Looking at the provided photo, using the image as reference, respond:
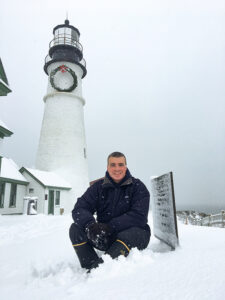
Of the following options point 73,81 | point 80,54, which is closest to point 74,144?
point 73,81

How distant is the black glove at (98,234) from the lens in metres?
2.37

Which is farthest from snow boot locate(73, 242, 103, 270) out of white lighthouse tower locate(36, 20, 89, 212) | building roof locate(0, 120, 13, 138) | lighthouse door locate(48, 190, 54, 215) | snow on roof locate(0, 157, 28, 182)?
white lighthouse tower locate(36, 20, 89, 212)

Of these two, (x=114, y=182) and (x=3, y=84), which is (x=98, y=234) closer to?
(x=114, y=182)

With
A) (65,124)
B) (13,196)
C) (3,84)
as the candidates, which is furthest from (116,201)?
(65,124)

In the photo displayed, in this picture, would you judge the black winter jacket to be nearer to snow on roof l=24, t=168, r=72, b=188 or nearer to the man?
the man

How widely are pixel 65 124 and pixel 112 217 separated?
16.6m

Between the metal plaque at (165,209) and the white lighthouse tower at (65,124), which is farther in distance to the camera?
the white lighthouse tower at (65,124)

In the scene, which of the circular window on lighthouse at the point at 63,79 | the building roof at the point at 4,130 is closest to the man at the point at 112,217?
the building roof at the point at 4,130

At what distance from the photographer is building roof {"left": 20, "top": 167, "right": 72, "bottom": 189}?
1550cm

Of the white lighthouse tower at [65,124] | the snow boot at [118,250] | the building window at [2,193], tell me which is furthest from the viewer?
the white lighthouse tower at [65,124]

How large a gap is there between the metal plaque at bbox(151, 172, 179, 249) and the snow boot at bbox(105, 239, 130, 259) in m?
0.81

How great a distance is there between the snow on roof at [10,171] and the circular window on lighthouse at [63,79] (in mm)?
7495

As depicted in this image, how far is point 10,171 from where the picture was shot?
590 inches

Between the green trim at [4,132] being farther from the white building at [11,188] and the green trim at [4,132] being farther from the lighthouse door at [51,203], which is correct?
the lighthouse door at [51,203]
